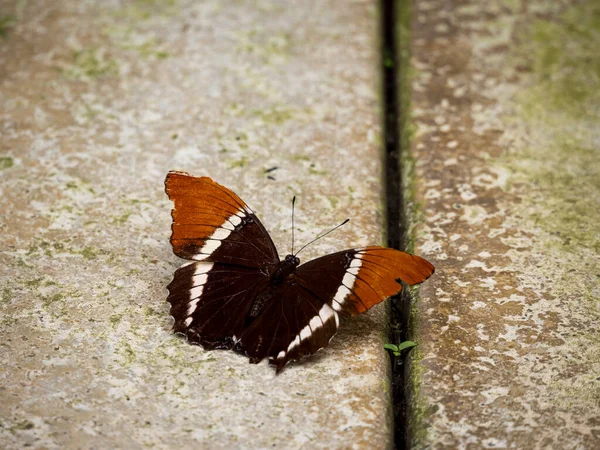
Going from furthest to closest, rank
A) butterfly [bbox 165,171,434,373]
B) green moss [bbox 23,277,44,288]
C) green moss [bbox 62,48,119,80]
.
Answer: green moss [bbox 62,48,119,80], green moss [bbox 23,277,44,288], butterfly [bbox 165,171,434,373]

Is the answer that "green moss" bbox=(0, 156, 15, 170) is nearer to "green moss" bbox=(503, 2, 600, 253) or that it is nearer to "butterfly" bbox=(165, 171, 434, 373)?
"butterfly" bbox=(165, 171, 434, 373)

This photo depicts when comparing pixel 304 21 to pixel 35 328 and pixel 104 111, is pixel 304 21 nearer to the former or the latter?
pixel 104 111

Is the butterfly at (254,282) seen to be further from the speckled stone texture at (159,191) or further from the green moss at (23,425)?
the green moss at (23,425)

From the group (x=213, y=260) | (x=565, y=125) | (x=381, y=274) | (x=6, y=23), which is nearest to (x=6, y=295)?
(x=213, y=260)

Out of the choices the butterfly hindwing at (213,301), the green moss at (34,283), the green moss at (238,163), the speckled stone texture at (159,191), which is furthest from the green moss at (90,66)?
the butterfly hindwing at (213,301)

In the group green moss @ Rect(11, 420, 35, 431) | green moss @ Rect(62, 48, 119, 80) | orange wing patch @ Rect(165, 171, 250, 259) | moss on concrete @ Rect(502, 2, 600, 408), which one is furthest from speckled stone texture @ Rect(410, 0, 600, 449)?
green moss @ Rect(62, 48, 119, 80)
